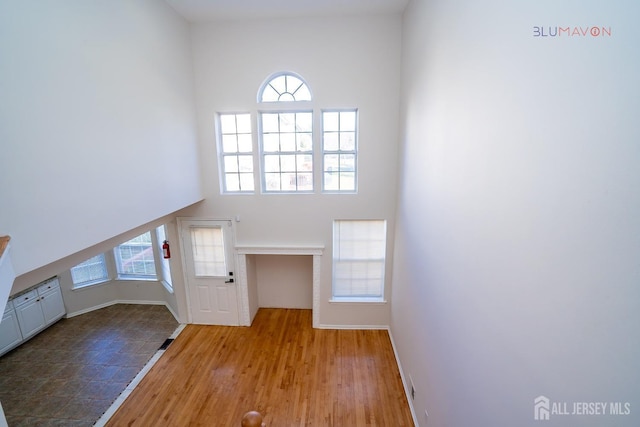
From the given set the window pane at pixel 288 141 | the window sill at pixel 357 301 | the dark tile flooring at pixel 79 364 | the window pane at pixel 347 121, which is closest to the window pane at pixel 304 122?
the window pane at pixel 288 141

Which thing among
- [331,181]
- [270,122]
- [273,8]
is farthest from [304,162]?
[273,8]

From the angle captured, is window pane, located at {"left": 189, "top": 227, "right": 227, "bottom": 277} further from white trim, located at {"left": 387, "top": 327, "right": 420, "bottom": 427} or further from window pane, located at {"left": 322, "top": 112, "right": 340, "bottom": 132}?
white trim, located at {"left": 387, "top": 327, "right": 420, "bottom": 427}

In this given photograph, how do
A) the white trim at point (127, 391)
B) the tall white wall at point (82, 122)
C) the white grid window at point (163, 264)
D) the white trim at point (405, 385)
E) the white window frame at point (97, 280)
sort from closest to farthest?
the tall white wall at point (82, 122) → the white trim at point (405, 385) → the white trim at point (127, 391) → the white grid window at point (163, 264) → the white window frame at point (97, 280)

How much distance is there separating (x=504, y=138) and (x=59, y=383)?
6373 millimetres

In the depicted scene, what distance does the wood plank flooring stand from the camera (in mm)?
3520

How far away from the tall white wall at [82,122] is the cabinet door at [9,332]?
4003 mm

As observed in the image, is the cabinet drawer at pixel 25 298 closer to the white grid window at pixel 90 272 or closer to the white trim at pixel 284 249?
the white grid window at pixel 90 272

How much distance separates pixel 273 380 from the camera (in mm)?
4102

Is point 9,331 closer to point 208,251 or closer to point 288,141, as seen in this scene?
point 208,251

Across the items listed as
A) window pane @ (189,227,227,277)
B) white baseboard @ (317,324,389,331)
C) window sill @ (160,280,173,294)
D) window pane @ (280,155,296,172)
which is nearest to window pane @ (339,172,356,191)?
window pane @ (280,155,296,172)

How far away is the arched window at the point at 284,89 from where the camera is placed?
4.64 m

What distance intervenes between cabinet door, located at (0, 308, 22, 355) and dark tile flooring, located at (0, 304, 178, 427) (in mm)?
142

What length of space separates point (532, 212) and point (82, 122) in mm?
3431

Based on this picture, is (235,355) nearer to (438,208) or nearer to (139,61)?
(438,208)
